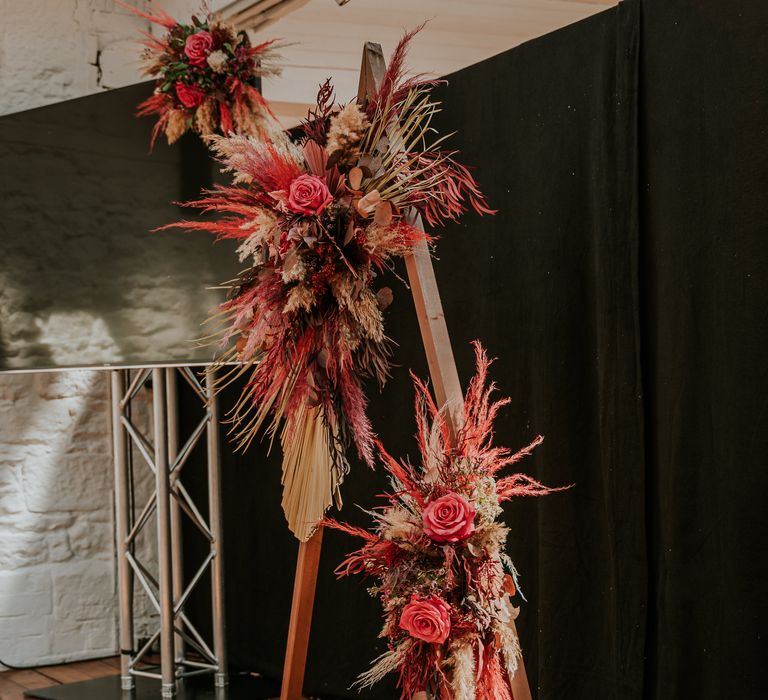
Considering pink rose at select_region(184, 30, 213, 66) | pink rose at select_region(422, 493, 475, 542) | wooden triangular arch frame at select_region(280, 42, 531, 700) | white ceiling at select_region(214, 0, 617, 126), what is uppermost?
white ceiling at select_region(214, 0, 617, 126)

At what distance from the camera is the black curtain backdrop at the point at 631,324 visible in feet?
6.62

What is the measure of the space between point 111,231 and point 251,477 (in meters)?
1.11

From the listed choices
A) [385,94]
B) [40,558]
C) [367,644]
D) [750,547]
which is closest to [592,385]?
[750,547]

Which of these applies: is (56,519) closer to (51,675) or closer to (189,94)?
(51,675)

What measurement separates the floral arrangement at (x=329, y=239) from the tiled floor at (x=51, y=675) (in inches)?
83.8

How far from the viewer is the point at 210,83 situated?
331cm

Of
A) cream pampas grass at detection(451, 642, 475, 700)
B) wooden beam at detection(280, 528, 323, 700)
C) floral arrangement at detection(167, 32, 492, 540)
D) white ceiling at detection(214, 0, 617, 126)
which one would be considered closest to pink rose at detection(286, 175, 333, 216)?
floral arrangement at detection(167, 32, 492, 540)

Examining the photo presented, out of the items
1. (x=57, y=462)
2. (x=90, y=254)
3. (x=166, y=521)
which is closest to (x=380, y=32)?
(x=90, y=254)

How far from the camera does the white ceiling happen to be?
3.89 m

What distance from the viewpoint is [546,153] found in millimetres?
2508

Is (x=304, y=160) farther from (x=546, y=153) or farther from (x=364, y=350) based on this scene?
(x=546, y=153)

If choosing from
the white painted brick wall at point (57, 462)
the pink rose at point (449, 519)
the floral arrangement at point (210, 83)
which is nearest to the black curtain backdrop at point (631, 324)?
the pink rose at point (449, 519)

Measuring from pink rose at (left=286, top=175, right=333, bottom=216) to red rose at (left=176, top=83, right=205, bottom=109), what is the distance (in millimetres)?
1355

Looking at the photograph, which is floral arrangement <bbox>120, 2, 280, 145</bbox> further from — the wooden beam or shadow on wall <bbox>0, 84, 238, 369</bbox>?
the wooden beam
